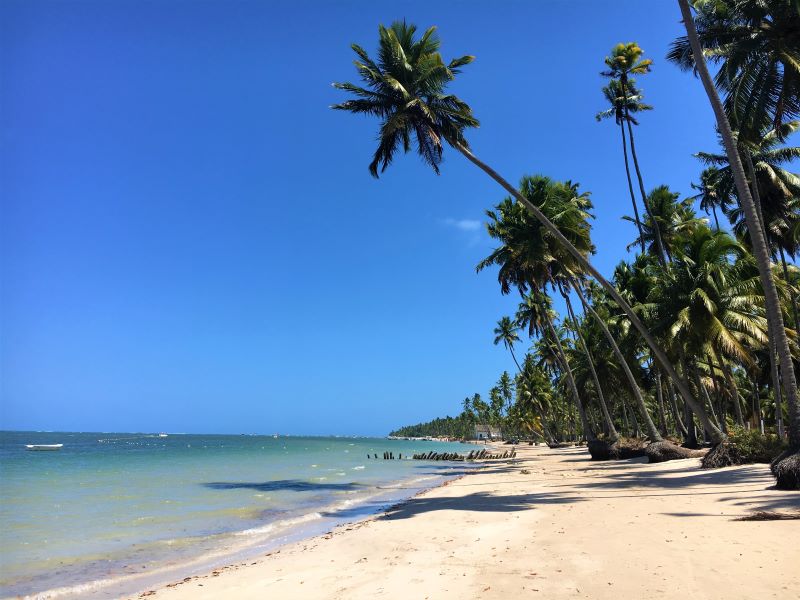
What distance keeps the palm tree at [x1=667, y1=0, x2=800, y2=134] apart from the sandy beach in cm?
1126

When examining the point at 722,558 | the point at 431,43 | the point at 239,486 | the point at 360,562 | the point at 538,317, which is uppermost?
the point at 431,43

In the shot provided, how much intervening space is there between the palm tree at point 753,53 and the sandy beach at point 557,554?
1126 cm

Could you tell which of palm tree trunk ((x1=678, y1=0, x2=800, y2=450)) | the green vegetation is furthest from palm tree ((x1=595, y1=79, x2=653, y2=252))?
palm tree trunk ((x1=678, y1=0, x2=800, y2=450))

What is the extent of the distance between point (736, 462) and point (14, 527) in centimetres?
2321

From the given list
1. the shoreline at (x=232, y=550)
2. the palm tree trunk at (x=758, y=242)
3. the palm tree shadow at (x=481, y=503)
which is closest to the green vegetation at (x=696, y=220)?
the palm tree trunk at (x=758, y=242)

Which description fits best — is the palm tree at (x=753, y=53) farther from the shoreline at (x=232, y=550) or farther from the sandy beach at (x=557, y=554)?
the shoreline at (x=232, y=550)

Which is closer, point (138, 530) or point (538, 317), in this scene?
point (138, 530)

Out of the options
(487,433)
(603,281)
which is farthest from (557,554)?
(487,433)

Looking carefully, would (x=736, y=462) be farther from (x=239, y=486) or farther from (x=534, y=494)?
(x=239, y=486)

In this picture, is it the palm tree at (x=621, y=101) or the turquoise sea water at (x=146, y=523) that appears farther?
the palm tree at (x=621, y=101)

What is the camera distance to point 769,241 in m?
25.7

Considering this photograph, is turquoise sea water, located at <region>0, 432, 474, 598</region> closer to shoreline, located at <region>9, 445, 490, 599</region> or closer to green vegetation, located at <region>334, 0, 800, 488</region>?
shoreline, located at <region>9, 445, 490, 599</region>

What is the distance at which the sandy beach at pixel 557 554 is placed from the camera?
5941 millimetres

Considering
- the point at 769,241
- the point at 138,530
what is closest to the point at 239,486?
the point at 138,530
